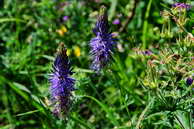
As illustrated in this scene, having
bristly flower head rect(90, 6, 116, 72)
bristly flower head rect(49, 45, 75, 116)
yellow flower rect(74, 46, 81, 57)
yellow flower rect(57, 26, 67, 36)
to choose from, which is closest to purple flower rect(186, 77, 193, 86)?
bristly flower head rect(90, 6, 116, 72)

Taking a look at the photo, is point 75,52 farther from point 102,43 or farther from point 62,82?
point 62,82

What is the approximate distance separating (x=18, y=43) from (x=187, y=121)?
2246mm

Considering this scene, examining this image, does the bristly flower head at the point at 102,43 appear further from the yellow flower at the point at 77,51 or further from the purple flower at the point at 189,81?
the yellow flower at the point at 77,51

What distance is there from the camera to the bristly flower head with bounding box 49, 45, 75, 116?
1.85 meters

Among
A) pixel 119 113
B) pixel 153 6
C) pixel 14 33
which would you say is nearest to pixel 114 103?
pixel 119 113

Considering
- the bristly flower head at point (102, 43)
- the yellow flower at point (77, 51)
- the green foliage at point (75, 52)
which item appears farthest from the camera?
the yellow flower at point (77, 51)

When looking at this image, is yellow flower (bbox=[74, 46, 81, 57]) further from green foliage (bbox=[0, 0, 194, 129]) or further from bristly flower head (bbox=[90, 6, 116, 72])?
bristly flower head (bbox=[90, 6, 116, 72])

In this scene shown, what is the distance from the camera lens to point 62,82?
74.5 inches

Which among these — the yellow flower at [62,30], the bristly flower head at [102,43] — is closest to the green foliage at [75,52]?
the yellow flower at [62,30]

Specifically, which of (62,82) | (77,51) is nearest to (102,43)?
(62,82)

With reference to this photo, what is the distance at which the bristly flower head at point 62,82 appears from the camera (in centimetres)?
185

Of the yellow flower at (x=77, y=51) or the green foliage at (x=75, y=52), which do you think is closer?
the green foliage at (x=75, y=52)

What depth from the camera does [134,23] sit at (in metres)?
3.79

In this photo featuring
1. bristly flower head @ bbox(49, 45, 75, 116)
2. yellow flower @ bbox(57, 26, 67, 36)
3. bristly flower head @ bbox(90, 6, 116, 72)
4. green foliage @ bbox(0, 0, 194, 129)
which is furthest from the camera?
yellow flower @ bbox(57, 26, 67, 36)
